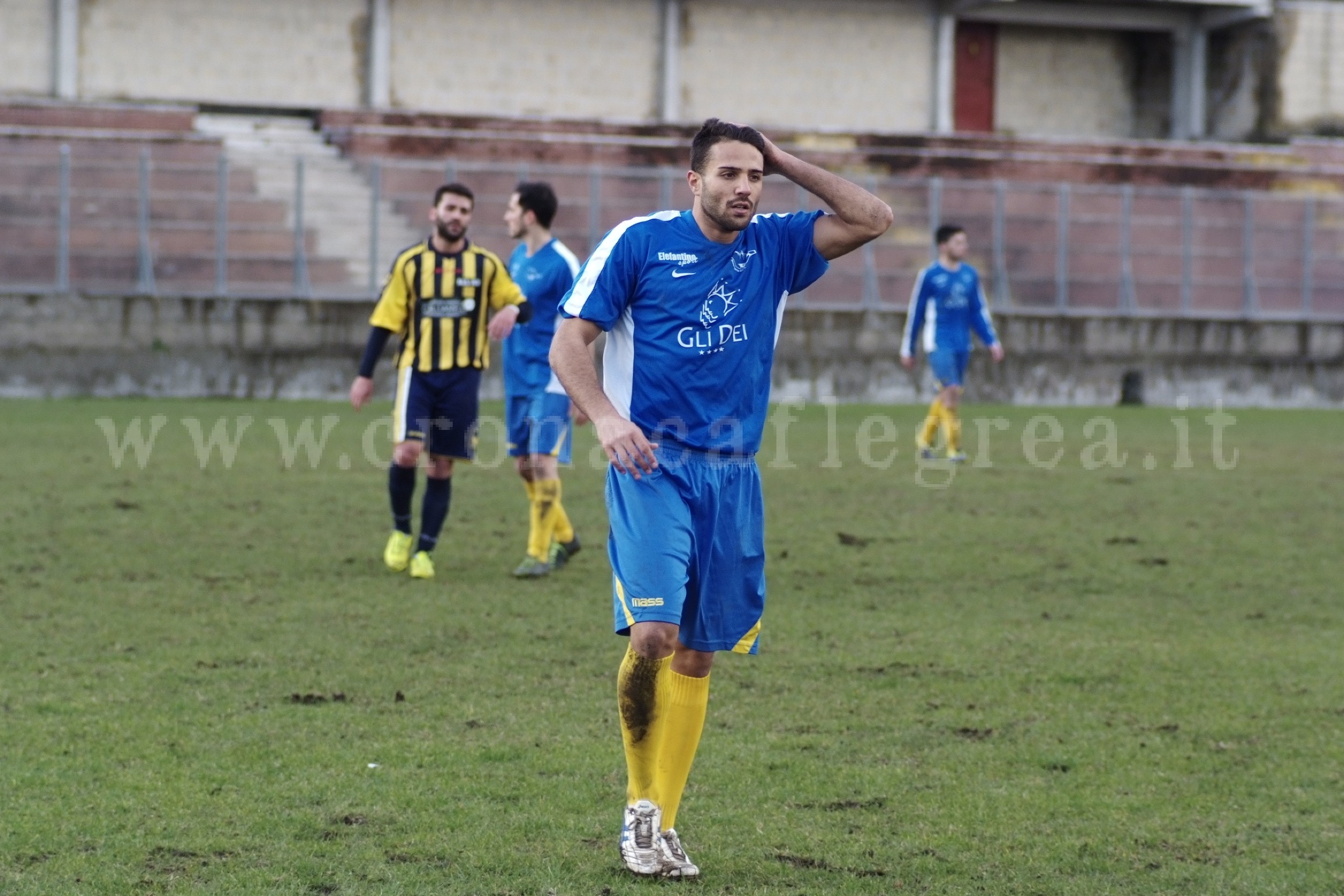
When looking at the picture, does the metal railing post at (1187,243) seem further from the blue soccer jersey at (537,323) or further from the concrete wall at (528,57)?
the blue soccer jersey at (537,323)

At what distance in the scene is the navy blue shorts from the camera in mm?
9641

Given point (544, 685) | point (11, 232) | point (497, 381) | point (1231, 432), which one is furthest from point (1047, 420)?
point (544, 685)

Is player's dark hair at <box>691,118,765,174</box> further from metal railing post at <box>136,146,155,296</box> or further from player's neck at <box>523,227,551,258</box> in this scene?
metal railing post at <box>136,146,155,296</box>

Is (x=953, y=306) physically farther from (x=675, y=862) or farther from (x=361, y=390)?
(x=675, y=862)

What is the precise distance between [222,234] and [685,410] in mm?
19627

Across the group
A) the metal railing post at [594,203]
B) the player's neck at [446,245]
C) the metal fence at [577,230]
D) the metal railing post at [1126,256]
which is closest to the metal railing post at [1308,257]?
the metal fence at [577,230]

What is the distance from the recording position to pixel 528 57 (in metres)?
34.7

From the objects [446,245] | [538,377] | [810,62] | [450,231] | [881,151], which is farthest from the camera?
[810,62]

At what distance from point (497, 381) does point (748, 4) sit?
1594 cm

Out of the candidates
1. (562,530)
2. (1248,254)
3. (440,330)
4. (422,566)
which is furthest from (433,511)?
(1248,254)

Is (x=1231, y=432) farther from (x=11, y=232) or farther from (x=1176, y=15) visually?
(x=1176, y=15)

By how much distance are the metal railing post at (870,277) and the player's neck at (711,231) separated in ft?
69.7

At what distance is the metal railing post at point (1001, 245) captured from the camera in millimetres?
26672

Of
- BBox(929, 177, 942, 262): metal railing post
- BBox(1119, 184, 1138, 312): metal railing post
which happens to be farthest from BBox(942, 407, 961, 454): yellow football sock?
BBox(1119, 184, 1138, 312): metal railing post
